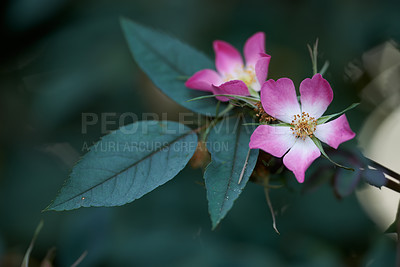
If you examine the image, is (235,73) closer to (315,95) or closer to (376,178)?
(315,95)

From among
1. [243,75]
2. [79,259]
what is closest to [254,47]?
[243,75]

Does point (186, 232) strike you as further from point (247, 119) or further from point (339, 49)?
point (339, 49)

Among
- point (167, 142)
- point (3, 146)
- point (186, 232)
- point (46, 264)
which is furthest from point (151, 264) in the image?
point (3, 146)

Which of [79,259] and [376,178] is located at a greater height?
[376,178]

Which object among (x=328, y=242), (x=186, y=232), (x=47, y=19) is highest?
(x=47, y=19)

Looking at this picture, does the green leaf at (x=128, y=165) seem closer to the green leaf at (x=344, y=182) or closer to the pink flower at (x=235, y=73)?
the pink flower at (x=235, y=73)

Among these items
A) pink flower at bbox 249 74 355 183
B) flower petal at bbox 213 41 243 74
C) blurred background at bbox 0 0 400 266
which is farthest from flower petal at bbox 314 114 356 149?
blurred background at bbox 0 0 400 266
